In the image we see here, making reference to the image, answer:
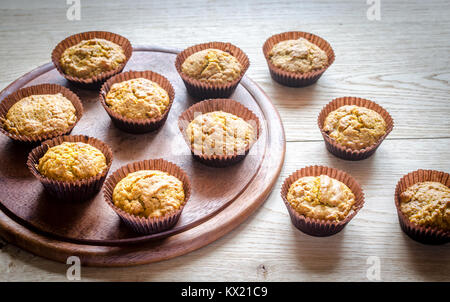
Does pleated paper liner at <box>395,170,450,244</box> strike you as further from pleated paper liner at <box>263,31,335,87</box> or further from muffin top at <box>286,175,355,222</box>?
pleated paper liner at <box>263,31,335,87</box>

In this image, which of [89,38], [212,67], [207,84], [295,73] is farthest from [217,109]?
[89,38]

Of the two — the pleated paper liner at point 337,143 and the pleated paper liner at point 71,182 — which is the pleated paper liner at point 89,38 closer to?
the pleated paper liner at point 71,182

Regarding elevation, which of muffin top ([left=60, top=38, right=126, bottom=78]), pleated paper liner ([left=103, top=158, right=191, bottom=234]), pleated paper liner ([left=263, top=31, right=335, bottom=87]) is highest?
muffin top ([left=60, top=38, right=126, bottom=78])

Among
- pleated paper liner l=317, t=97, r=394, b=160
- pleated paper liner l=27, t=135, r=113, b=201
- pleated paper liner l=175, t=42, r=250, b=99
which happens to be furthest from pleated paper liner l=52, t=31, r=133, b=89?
pleated paper liner l=317, t=97, r=394, b=160

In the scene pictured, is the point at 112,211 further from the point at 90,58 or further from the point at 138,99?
the point at 90,58

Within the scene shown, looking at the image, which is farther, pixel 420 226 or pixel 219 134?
pixel 219 134

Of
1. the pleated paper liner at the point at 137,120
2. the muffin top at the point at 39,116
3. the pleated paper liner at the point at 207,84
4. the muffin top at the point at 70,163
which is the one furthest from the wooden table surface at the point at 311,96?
the pleated paper liner at the point at 137,120
